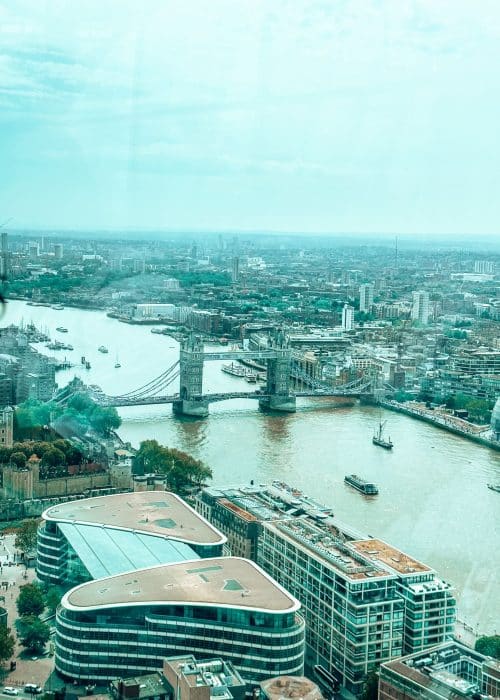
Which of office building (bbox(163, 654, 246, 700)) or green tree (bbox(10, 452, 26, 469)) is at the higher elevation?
office building (bbox(163, 654, 246, 700))

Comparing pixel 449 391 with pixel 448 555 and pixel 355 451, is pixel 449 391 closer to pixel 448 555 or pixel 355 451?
pixel 355 451

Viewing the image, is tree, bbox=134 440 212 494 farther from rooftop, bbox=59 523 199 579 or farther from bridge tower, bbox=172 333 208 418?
bridge tower, bbox=172 333 208 418

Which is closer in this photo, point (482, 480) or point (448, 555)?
point (448, 555)

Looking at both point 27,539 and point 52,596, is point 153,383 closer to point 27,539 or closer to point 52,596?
point 27,539

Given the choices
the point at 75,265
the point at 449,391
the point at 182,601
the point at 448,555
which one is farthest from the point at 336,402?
the point at 182,601

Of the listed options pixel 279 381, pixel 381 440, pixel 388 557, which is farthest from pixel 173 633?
pixel 279 381

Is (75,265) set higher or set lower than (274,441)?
higher

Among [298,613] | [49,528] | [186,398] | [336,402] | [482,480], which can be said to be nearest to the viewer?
[298,613]

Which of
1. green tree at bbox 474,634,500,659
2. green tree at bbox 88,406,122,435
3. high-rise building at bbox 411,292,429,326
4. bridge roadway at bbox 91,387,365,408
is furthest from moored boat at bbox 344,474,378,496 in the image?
high-rise building at bbox 411,292,429,326
